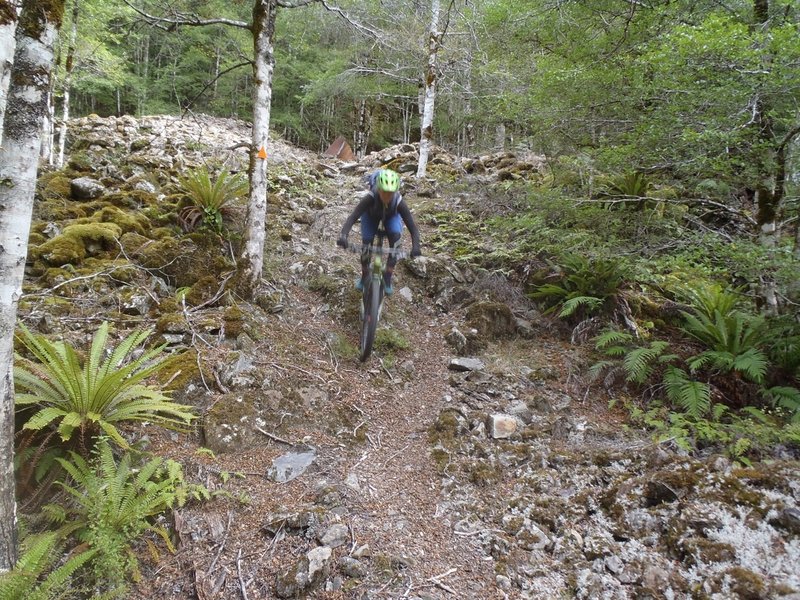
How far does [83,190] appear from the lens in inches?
273

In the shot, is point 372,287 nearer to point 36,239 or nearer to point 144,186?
point 36,239

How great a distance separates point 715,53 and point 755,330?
295cm

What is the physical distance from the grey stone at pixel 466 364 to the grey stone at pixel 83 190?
660 centimetres

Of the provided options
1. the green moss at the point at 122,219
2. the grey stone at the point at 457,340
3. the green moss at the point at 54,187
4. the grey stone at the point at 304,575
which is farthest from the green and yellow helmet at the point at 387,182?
the green moss at the point at 54,187

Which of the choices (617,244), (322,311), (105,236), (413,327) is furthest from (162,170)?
(617,244)

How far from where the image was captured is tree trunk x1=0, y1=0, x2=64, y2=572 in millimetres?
2268

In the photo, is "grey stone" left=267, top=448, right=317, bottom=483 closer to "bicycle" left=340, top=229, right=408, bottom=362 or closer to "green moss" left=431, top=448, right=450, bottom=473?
"green moss" left=431, top=448, right=450, bottom=473

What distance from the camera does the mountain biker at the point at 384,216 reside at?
4.98 m

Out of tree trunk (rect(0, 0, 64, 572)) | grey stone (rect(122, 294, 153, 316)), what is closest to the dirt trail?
tree trunk (rect(0, 0, 64, 572))

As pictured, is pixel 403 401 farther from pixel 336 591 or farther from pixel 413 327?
pixel 336 591

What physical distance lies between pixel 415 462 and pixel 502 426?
993 mm

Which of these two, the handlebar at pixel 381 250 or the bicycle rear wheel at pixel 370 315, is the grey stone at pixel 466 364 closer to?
the bicycle rear wheel at pixel 370 315

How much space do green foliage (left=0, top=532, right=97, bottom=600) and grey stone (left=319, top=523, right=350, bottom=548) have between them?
1377mm

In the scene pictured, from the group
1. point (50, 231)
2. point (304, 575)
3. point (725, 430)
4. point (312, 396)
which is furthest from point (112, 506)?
point (725, 430)
